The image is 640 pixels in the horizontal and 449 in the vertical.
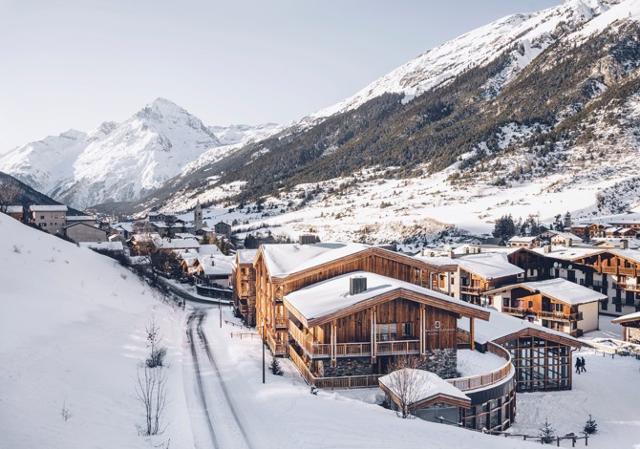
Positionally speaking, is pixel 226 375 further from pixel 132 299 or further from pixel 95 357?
pixel 132 299

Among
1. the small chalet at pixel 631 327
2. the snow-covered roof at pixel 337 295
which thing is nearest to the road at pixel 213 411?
the snow-covered roof at pixel 337 295

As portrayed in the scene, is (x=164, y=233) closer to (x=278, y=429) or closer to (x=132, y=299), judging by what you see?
(x=132, y=299)

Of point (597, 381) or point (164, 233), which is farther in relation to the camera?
point (164, 233)

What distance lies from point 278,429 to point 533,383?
82.8 feet

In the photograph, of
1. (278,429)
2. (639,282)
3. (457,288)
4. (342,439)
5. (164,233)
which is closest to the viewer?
(342,439)

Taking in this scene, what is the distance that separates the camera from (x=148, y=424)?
72.6 ft

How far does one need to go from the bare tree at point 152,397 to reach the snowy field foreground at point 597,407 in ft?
69.4

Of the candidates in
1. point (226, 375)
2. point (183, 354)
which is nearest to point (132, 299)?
point (183, 354)

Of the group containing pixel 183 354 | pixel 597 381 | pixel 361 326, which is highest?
pixel 361 326

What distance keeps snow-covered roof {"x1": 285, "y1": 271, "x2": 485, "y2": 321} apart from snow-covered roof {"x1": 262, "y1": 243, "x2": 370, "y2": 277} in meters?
2.03

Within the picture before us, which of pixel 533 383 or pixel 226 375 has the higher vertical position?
pixel 226 375

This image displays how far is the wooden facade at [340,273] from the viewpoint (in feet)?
129

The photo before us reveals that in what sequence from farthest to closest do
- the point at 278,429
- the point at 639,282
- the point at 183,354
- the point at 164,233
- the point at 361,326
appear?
1. the point at 164,233
2. the point at 639,282
3. the point at 183,354
4. the point at 361,326
5. the point at 278,429

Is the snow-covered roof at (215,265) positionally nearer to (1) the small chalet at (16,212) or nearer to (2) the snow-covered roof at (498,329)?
(1) the small chalet at (16,212)
